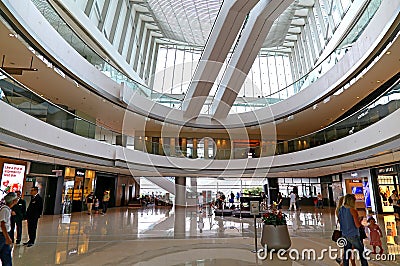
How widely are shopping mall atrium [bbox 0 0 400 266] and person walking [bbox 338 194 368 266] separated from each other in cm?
106

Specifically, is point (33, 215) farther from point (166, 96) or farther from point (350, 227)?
point (166, 96)

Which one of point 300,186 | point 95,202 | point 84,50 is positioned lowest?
point 95,202

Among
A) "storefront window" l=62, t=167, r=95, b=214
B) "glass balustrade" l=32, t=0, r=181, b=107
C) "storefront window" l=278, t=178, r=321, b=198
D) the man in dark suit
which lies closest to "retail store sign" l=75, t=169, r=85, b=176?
"storefront window" l=62, t=167, r=95, b=214

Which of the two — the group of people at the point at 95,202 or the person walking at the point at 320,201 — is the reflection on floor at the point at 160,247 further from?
the person walking at the point at 320,201

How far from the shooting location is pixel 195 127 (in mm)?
20094

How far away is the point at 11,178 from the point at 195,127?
11.4 m

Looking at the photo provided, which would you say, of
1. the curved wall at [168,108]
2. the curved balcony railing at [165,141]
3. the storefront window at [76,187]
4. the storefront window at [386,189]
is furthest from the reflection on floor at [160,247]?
the storefront window at [76,187]

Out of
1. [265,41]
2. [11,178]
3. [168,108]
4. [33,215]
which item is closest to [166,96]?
[168,108]

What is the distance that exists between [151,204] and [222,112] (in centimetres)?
1065

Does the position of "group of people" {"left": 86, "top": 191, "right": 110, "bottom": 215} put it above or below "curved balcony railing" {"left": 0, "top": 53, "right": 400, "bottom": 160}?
below

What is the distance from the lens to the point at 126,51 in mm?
21578

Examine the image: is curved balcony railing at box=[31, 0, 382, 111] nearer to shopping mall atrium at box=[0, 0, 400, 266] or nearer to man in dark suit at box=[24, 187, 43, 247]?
shopping mall atrium at box=[0, 0, 400, 266]

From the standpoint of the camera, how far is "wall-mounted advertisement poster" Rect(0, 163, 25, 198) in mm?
11450

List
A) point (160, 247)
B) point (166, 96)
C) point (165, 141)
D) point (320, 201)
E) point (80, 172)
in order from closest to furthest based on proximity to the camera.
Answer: point (160, 247) < point (80, 172) < point (166, 96) < point (320, 201) < point (165, 141)
